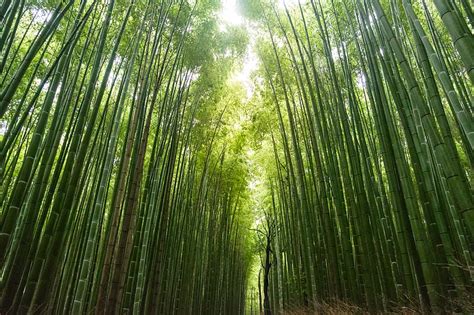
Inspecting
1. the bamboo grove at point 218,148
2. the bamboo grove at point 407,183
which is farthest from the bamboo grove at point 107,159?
the bamboo grove at point 407,183

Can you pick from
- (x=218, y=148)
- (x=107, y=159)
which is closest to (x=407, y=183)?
(x=107, y=159)

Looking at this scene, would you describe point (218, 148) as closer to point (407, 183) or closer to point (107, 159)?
point (107, 159)

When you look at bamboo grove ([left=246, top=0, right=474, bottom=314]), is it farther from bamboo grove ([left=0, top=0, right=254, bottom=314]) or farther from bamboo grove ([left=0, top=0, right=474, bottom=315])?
Answer: bamboo grove ([left=0, top=0, right=254, bottom=314])

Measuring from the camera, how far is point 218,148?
8531mm

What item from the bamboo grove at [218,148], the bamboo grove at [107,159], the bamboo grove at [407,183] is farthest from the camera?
the bamboo grove at [107,159]

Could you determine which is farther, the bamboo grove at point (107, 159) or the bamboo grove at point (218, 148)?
the bamboo grove at point (107, 159)

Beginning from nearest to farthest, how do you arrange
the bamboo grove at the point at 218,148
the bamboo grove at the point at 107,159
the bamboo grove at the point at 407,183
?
the bamboo grove at the point at 407,183, the bamboo grove at the point at 218,148, the bamboo grove at the point at 107,159

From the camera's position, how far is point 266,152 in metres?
8.86

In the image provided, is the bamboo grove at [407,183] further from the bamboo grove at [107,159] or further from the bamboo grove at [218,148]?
the bamboo grove at [107,159]

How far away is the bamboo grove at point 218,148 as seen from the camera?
2375 millimetres

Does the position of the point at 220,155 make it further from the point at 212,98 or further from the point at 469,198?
the point at 469,198

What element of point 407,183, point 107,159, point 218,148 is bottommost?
point 407,183

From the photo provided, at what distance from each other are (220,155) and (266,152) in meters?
1.35

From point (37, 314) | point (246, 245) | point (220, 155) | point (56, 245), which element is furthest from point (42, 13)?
point (246, 245)
